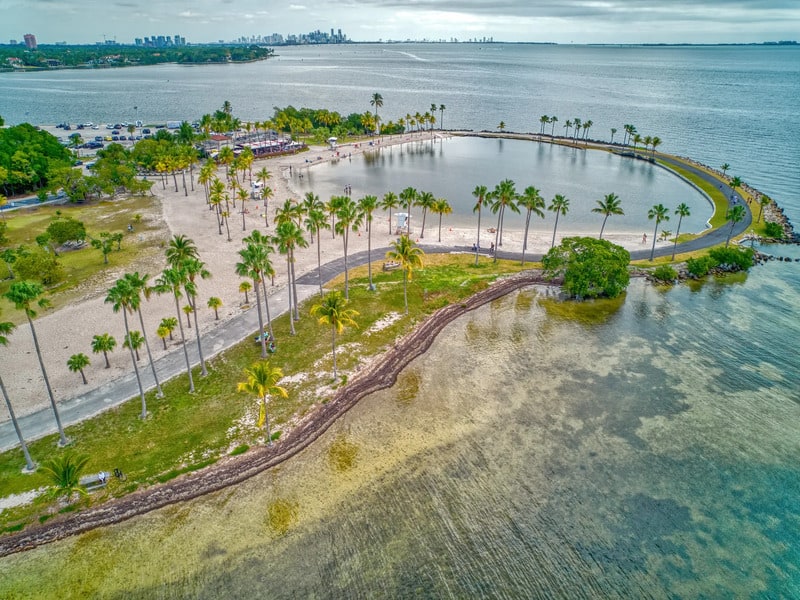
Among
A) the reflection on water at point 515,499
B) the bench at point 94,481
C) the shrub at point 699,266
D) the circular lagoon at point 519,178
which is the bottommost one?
the reflection on water at point 515,499

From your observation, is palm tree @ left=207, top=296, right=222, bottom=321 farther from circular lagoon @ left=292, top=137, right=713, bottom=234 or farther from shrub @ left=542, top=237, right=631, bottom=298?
circular lagoon @ left=292, top=137, right=713, bottom=234

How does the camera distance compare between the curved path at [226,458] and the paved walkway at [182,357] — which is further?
the paved walkway at [182,357]

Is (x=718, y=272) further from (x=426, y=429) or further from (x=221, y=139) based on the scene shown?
(x=221, y=139)

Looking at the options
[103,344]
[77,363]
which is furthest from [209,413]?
[77,363]

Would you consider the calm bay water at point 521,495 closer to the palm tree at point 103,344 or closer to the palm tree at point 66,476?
the palm tree at point 66,476

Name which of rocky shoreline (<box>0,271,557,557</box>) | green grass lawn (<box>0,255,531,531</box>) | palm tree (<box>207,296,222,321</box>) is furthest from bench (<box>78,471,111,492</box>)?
palm tree (<box>207,296,222,321</box>)

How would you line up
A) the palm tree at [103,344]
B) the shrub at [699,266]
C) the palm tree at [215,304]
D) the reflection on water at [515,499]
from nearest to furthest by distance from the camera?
the reflection on water at [515,499], the palm tree at [103,344], the palm tree at [215,304], the shrub at [699,266]

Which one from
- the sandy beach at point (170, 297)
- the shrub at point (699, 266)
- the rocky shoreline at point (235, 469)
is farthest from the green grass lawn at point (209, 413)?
the shrub at point (699, 266)
